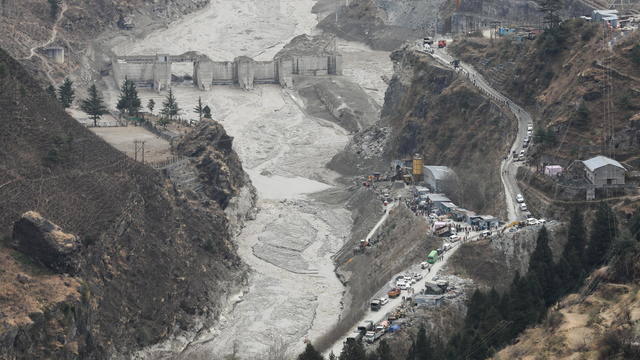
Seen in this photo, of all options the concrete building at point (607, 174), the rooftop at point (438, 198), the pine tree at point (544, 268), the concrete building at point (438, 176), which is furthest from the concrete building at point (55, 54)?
the pine tree at point (544, 268)

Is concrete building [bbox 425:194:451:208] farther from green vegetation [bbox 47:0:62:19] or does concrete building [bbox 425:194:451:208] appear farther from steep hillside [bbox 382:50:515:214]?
green vegetation [bbox 47:0:62:19]

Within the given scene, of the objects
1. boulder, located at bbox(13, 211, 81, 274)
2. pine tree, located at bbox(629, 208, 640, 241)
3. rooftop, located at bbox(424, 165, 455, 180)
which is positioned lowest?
rooftop, located at bbox(424, 165, 455, 180)

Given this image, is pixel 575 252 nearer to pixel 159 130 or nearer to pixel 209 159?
pixel 209 159

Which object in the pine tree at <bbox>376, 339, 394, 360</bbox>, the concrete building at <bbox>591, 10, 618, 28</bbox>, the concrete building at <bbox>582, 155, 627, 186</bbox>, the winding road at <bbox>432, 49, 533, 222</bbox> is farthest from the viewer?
the concrete building at <bbox>591, 10, 618, 28</bbox>

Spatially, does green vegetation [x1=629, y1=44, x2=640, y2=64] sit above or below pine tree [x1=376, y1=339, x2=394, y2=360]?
above

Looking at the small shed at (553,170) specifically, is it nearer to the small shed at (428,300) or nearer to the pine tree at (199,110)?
the small shed at (428,300)

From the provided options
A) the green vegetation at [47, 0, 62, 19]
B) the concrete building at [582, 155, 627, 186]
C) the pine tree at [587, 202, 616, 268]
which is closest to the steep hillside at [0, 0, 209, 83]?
the green vegetation at [47, 0, 62, 19]
